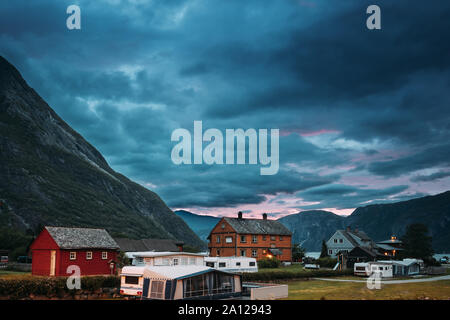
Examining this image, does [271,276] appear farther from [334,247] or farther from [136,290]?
[334,247]

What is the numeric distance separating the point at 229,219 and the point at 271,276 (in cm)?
2913

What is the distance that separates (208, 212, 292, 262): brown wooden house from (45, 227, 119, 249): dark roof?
29.7m

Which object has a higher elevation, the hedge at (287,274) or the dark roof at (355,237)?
the dark roof at (355,237)

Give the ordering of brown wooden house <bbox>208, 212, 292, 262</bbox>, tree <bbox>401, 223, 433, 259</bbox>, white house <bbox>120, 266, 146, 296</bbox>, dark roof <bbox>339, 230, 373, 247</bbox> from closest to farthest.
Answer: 1. white house <bbox>120, 266, 146, 296</bbox>
2. brown wooden house <bbox>208, 212, 292, 262</bbox>
3. tree <bbox>401, 223, 433, 259</bbox>
4. dark roof <bbox>339, 230, 373, 247</bbox>

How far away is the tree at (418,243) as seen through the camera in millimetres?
84938

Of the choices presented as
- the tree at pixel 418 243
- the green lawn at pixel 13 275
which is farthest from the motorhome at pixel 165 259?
the tree at pixel 418 243

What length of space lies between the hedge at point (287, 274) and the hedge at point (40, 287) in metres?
19.0

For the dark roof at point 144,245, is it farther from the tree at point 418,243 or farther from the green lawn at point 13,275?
the tree at point 418,243

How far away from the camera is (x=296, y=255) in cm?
9350

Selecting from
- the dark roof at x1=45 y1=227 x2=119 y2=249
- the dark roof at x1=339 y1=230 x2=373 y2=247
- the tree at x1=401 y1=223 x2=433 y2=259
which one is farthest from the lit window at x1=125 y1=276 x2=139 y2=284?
the dark roof at x1=339 y1=230 x2=373 y2=247

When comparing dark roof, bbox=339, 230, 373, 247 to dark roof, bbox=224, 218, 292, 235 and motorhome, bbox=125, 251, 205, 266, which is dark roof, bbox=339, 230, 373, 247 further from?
motorhome, bbox=125, 251, 205, 266

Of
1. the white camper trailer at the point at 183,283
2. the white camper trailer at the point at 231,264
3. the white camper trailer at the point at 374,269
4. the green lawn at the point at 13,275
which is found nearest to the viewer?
the white camper trailer at the point at 183,283

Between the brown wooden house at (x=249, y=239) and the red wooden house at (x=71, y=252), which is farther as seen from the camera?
the brown wooden house at (x=249, y=239)

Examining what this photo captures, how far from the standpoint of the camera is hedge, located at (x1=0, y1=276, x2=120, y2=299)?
35.8 meters
